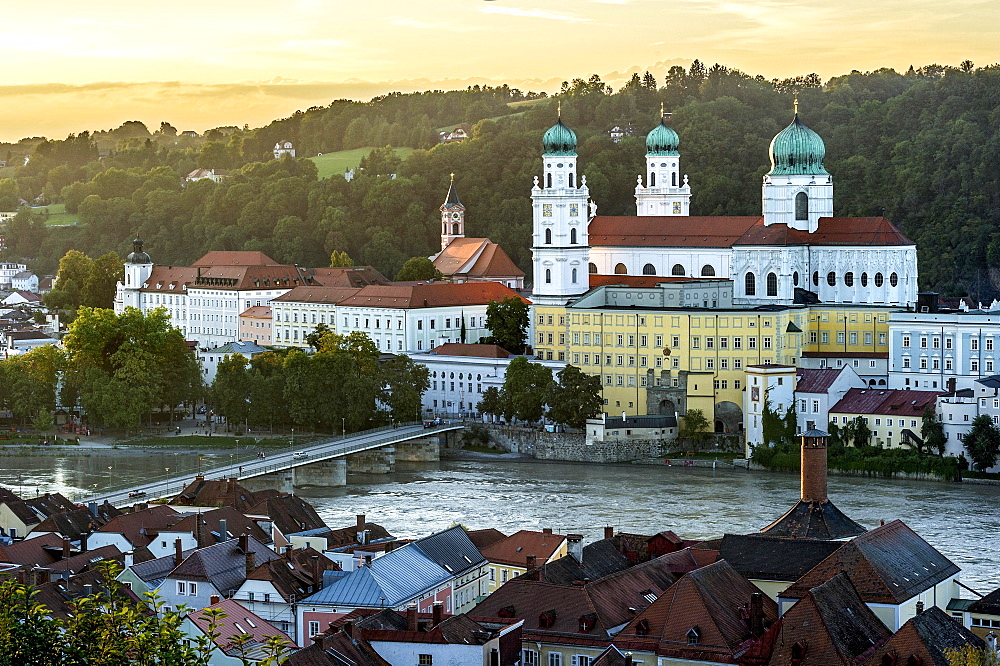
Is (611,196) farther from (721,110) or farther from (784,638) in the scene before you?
(784,638)

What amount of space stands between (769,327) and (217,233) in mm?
67320

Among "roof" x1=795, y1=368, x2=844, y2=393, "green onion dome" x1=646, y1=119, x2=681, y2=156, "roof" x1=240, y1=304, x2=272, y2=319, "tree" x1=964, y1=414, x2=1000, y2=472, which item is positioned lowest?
"tree" x1=964, y1=414, x2=1000, y2=472

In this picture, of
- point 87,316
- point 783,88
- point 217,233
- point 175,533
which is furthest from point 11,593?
point 783,88

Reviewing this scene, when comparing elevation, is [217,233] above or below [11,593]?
above

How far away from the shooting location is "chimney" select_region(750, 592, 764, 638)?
32.8m

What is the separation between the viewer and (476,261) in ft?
341

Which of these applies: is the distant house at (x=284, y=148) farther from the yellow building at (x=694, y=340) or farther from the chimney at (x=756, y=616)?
the chimney at (x=756, y=616)

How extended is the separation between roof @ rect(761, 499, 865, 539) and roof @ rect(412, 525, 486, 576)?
6.00 metres

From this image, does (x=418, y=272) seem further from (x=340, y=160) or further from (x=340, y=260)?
(x=340, y=160)

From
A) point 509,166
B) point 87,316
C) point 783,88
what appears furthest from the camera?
point 783,88

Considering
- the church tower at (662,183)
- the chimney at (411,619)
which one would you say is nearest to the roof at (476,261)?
the church tower at (662,183)

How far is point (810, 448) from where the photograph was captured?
43969mm

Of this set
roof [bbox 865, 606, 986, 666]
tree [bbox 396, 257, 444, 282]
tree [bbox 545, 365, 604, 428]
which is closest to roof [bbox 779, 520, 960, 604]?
roof [bbox 865, 606, 986, 666]

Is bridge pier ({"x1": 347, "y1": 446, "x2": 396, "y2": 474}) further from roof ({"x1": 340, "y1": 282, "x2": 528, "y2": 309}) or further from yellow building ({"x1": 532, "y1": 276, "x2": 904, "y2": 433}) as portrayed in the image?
roof ({"x1": 340, "y1": 282, "x2": 528, "y2": 309})
